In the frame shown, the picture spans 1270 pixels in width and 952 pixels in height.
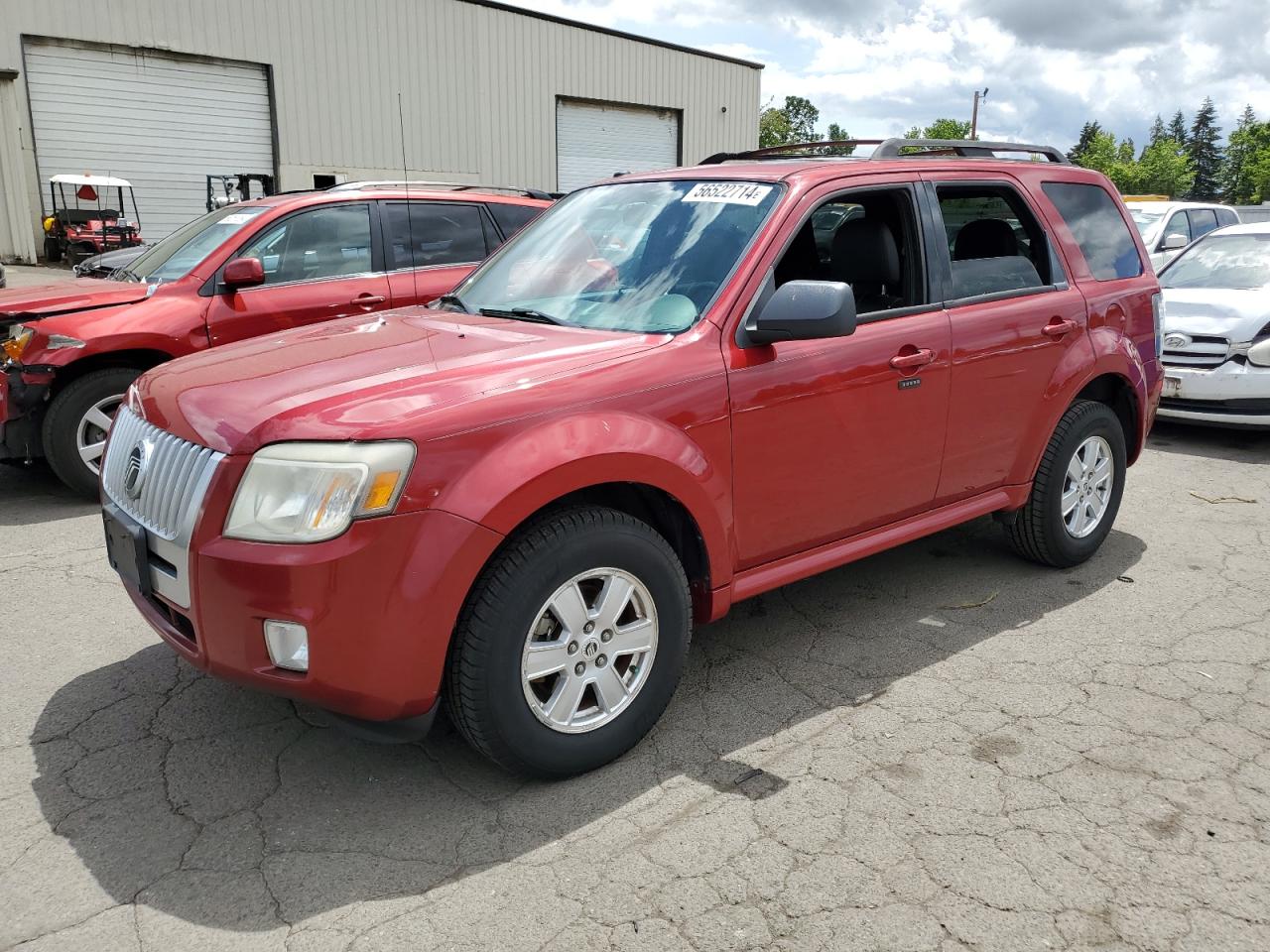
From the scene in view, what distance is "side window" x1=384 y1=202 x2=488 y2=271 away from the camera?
270 inches

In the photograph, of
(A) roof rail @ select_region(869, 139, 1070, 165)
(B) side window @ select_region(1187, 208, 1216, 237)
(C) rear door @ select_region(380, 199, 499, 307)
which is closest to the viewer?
(A) roof rail @ select_region(869, 139, 1070, 165)

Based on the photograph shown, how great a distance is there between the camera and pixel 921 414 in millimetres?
3906

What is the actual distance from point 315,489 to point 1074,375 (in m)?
3.38

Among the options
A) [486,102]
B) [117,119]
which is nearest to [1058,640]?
[117,119]

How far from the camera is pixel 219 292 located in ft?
20.4

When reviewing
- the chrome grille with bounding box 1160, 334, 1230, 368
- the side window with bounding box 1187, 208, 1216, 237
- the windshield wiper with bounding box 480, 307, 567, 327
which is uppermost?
the side window with bounding box 1187, 208, 1216, 237

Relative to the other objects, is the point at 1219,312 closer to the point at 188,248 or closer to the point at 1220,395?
the point at 1220,395

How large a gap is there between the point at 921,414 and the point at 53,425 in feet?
15.7

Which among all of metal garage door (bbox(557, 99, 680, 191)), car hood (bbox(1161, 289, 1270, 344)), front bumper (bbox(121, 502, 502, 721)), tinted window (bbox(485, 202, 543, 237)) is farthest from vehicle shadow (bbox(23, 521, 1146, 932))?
metal garage door (bbox(557, 99, 680, 191))

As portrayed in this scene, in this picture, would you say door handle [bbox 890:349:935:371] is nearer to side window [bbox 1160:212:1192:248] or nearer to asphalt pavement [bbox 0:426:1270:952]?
asphalt pavement [bbox 0:426:1270:952]

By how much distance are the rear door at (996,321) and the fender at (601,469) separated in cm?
128

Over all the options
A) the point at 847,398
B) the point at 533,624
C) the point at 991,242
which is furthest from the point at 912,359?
the point at 533,624

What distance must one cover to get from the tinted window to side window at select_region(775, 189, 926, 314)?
12.1 feet

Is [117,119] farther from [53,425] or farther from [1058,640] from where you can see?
[1058,640]
